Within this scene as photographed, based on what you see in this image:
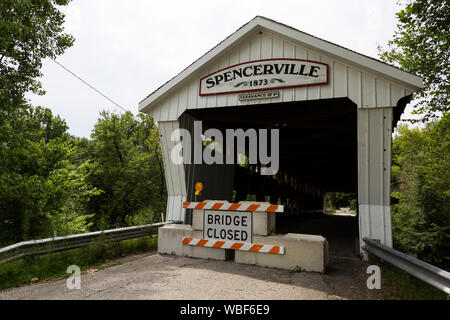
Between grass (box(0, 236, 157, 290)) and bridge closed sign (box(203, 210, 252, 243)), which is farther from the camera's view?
bridge closed sign (box(203, 210, 252, 243))

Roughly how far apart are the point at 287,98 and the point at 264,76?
0.97 m

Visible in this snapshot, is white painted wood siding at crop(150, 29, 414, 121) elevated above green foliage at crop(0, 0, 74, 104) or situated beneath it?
situated beneath

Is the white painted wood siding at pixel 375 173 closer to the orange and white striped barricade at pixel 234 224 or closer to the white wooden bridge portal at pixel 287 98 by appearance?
the white wooden bridge portal at pixel 287 98

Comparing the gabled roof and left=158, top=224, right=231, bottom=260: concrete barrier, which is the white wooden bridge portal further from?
left=158, top=224, right=231, bottom=260: concrete barrier

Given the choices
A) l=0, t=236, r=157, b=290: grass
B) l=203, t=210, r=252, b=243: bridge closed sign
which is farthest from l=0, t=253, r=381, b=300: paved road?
l=203, t=210, r=252, b=243: bridge closed sign

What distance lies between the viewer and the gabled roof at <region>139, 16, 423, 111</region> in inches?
249

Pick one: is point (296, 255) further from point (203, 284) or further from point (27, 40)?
point (27, 40)

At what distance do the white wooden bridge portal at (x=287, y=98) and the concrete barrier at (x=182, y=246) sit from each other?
1.84m

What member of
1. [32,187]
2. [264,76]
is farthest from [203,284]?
[32,187]

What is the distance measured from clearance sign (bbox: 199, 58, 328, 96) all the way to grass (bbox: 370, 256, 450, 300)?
4.74 meters

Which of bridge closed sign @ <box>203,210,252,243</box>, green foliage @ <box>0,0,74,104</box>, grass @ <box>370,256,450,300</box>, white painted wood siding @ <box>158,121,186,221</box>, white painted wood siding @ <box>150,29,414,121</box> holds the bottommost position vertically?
grass @ <box>370,256,450,300</box>

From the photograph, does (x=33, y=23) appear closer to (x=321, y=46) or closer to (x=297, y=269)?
(x=321, y=46)

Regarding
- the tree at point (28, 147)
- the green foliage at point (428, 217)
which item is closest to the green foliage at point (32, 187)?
the tree at point (28, 147)

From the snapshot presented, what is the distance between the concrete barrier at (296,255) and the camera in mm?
5203
